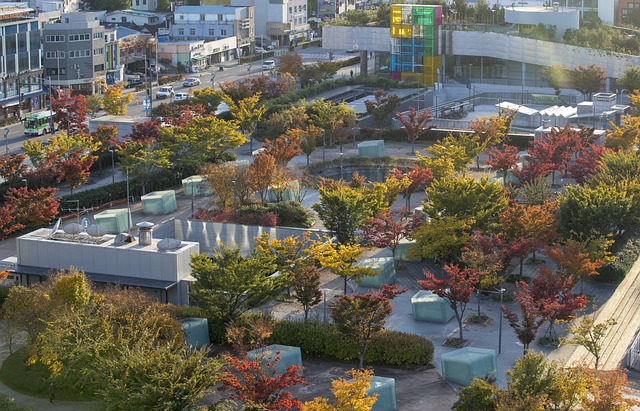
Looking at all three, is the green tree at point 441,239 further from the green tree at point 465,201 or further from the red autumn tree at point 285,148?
the red autumn tree at point 285,148

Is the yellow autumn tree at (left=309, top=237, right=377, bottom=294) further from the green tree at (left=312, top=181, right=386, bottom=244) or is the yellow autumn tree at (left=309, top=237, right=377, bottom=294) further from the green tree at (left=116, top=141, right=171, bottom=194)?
the green tree at (left=116, top=141, right=171, bottom=194)

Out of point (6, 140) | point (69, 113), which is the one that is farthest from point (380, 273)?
point (6, 140)

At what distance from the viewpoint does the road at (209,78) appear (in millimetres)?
64750

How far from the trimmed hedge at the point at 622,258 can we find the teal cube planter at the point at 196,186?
18.2 m

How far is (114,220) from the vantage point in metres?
44.8

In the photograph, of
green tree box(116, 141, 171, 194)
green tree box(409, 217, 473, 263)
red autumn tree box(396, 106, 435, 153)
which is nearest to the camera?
green tree box(409, 217, 473, 263)

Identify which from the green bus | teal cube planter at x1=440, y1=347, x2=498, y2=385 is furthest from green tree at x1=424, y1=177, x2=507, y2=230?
the green bus

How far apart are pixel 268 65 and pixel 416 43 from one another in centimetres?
1816

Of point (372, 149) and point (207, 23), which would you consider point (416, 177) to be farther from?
point (207, 23)

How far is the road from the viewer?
Result: 212ft

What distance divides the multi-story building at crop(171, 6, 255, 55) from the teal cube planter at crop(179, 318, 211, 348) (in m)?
68.8

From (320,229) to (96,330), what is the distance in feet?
48.9

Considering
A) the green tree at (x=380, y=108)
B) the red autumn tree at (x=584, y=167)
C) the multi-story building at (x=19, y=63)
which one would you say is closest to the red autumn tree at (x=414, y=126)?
the green tree at (x=380, y=108)

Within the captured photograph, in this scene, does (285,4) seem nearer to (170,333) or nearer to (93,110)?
(93,110)
